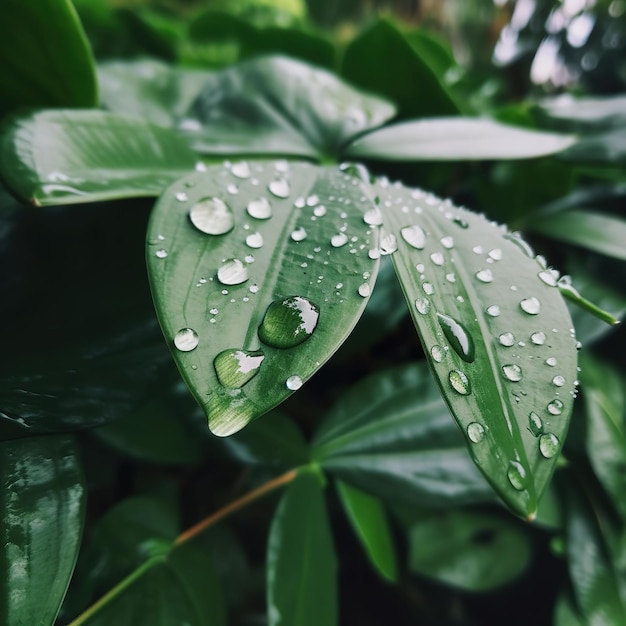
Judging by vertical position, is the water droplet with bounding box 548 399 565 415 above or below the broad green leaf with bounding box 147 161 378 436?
below

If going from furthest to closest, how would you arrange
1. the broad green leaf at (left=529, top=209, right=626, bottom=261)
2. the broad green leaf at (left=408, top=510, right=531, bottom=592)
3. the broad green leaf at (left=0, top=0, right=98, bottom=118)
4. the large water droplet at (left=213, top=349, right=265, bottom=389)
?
the broad green leaf at (left=408, top=510, right=531, bottom=592)
the broad green leaf at (left=529, top=209, right=626, bottom=261)
the broad green leaf at (left=0, top=0, right=98, bottom=118)
the large water droplet at (left=213, top=349, right=265, bottom=389)

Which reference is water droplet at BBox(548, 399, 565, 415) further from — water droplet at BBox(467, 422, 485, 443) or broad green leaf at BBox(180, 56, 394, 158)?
broad green leaf at BBox(180, 56, 394, 158)

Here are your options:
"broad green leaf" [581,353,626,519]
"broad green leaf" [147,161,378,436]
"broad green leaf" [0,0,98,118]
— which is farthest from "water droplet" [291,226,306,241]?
"broad green leaf" [581,353,626,519]

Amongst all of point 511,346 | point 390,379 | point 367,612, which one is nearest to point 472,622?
point 367,612

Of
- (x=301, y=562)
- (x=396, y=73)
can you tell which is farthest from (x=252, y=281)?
(x=396, y=73)

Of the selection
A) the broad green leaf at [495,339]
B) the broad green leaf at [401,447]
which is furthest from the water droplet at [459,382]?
the broad green leaf at [401,447]

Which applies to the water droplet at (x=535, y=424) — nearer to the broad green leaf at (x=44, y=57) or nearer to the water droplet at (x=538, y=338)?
the water droplet at (x=538, y=338)

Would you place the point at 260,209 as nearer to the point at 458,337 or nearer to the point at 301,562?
the point at 458,337
